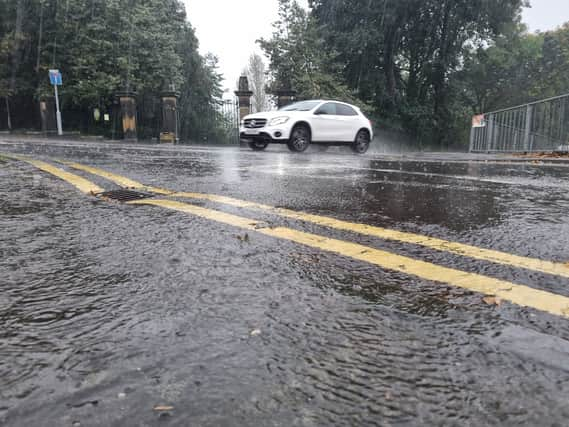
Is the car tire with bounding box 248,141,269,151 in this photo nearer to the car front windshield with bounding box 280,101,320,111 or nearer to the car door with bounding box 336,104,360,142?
the car front windshield with bounding box 280,101,320,111

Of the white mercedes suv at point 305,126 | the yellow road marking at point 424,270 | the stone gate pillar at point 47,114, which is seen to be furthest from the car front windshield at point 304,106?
the stone gate pillar at point 47,114

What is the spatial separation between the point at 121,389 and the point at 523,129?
544 inches

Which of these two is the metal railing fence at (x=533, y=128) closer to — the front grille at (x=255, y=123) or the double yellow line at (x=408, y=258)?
the front grille at (x=255, y=123)

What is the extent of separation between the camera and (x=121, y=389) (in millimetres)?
1087

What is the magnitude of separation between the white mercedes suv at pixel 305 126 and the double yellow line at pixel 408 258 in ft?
26.5

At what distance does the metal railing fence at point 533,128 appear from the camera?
1088 centimetres

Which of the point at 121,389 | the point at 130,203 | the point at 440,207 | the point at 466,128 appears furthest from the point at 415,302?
the point at 466,128

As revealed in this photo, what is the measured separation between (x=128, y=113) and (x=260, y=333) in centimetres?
2353

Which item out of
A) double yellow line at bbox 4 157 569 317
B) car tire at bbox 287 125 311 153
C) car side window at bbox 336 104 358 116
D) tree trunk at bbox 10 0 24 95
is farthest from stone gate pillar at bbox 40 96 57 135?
double yellow line at bbox 4 157 569 317

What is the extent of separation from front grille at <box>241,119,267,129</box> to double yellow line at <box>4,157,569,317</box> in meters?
8.20

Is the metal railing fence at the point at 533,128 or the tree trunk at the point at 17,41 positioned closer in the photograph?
the metal railing fence at the point at 533,128

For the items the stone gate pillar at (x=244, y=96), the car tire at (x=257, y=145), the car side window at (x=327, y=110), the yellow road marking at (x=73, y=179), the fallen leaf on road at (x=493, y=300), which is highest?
the stone gate pillar at (x=244, y=96)

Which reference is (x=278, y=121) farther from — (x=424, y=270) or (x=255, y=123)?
(x=424, y=270)

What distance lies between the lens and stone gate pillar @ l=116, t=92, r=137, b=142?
22484mm
